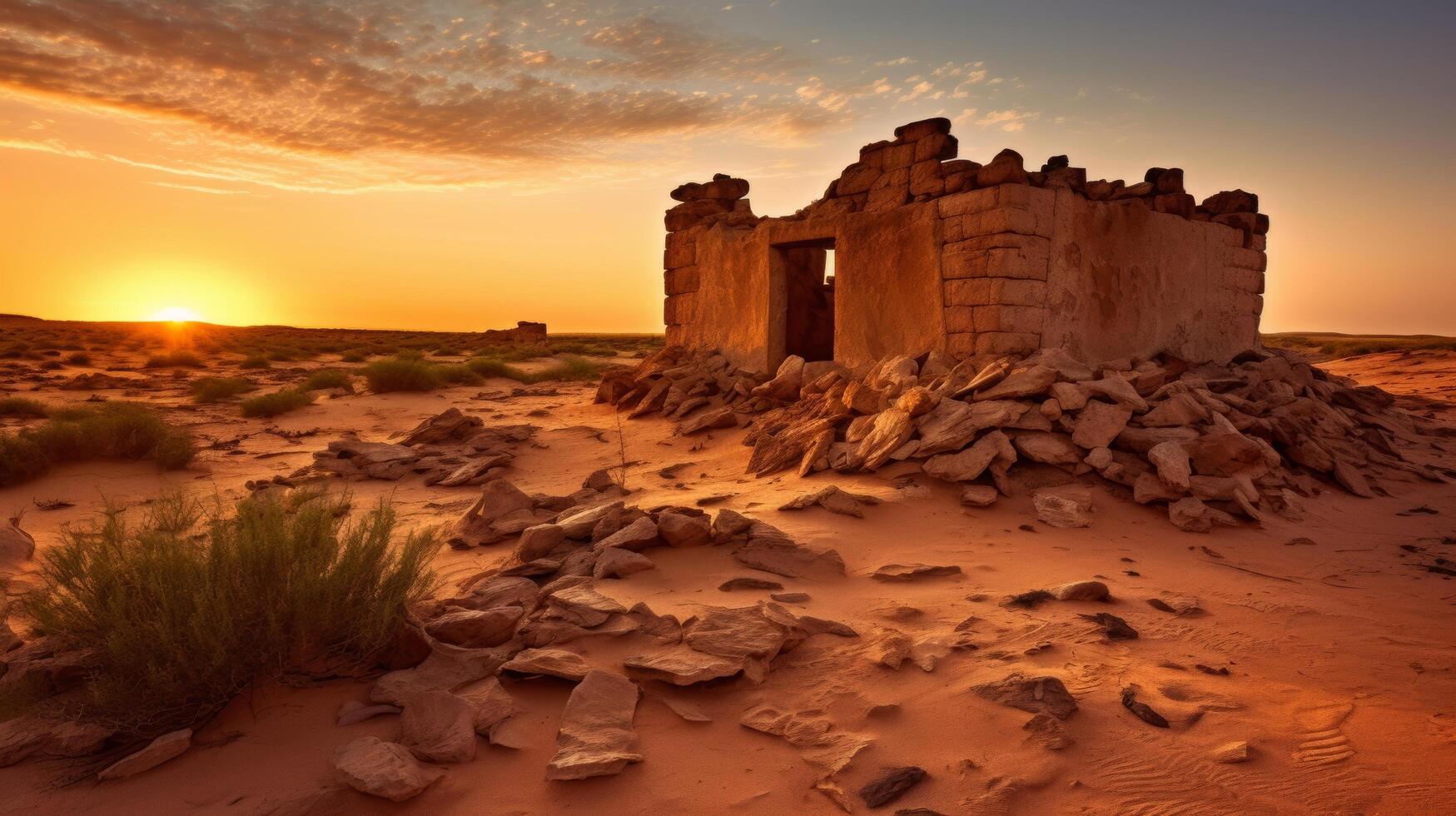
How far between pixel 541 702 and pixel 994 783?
5.20ft

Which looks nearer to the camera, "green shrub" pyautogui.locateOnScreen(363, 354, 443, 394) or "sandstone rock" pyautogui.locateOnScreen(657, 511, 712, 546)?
"sandstone rock" pyautogui.locateOnScreen(657, 511, 712, 546)

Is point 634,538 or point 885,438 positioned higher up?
point 885,438

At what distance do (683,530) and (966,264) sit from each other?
4.36m

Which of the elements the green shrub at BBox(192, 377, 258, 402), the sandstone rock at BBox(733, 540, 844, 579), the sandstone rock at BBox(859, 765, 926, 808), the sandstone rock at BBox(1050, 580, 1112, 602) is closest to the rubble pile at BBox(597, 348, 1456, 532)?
the sandstone rock at BBox(1050, 580, 1112, 602)

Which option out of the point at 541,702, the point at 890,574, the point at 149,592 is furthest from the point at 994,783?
the point at 149,592

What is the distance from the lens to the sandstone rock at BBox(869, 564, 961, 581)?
4133mm

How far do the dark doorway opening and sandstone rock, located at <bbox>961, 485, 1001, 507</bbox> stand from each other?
4.76 metres

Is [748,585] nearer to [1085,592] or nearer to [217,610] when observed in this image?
[1085,592]

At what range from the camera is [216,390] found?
42.3 feet

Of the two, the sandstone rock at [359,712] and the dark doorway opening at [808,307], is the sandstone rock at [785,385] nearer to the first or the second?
the dark doorway opening at [808,307]

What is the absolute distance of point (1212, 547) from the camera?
4.95m

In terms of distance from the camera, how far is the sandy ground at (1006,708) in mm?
2309

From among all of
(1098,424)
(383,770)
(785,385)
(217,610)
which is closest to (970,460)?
(1098,424)

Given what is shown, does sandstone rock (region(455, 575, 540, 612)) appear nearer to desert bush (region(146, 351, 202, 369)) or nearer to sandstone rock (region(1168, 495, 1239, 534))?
sandstone rock (region(1168, 495, 1239, 534))
